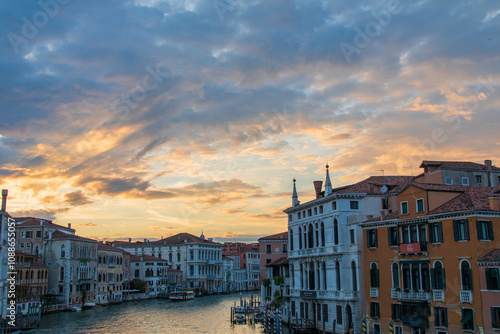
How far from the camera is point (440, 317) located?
79.7 ft

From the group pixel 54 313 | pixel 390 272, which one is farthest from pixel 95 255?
pixel 390 272

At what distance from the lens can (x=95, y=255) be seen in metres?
68.0

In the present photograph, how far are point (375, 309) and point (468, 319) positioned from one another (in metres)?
6.99

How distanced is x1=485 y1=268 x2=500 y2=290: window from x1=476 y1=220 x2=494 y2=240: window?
5.25 ft

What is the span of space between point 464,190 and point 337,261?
9676mm

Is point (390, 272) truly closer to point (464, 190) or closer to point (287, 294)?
point (464, 190)

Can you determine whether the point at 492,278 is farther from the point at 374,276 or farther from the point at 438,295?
the point at 374,276

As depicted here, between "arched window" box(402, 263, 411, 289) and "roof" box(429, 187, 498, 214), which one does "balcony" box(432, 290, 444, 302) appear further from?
"roof" box(429, 187, 498, 214)

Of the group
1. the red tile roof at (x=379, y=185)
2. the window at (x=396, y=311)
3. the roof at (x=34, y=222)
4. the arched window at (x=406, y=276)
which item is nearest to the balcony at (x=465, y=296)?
the arched window at (x=406, y=276)

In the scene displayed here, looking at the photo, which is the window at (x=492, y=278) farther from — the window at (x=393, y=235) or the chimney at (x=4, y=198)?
the chimney at (x=4, y=198)

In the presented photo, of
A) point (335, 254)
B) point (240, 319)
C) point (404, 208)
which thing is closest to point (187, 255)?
point (240, 319)

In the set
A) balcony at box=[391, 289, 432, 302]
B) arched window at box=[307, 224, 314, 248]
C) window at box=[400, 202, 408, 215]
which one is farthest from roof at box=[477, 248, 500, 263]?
arched window at box=[307, 224, 314, 248]

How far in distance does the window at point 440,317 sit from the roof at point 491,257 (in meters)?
3.46

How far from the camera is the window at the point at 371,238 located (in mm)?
29359
